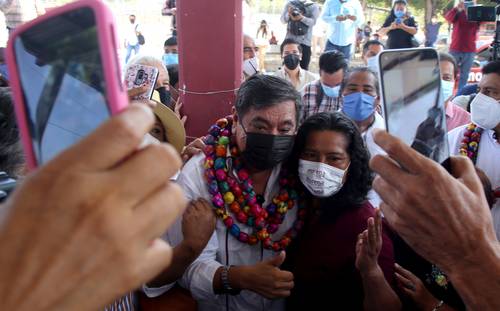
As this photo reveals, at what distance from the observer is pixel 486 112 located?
2465 mm

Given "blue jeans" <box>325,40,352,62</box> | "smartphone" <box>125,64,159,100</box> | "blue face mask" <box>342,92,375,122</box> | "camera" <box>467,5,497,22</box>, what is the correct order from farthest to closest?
"blue jeans" <box>325,40,352,62</box> → "camera" <box>467,5,497,22</box> → "blue face mask" <box>342,92,375,122</box> → "smartphone" <box>125,64,159,100</box>

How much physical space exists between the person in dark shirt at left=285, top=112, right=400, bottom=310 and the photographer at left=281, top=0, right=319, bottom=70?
488 cm

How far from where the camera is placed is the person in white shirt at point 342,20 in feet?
21.8

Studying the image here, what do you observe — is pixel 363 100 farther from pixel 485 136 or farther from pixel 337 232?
pixel 337 232

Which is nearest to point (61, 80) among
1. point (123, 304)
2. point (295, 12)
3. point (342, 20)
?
point (123, 304)

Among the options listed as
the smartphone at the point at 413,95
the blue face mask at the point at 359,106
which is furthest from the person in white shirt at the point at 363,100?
the smartphone at the point at 413,95

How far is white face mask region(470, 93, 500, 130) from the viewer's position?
2451 millimetres

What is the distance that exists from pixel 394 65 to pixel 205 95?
1974mm

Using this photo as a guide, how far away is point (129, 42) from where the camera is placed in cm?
890

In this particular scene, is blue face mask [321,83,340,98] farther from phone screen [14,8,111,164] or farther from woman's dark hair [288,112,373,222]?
phone screen [14,8,111,164]

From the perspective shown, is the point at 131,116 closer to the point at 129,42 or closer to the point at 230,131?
the point at 230,131

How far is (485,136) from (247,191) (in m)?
1.65

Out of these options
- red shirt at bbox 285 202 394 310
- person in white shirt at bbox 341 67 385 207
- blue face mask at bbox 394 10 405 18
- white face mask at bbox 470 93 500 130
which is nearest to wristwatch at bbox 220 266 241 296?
red shirt at bbox 285 202 394 310

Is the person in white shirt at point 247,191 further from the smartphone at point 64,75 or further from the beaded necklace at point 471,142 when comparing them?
the beaded necklace at point 471,142
